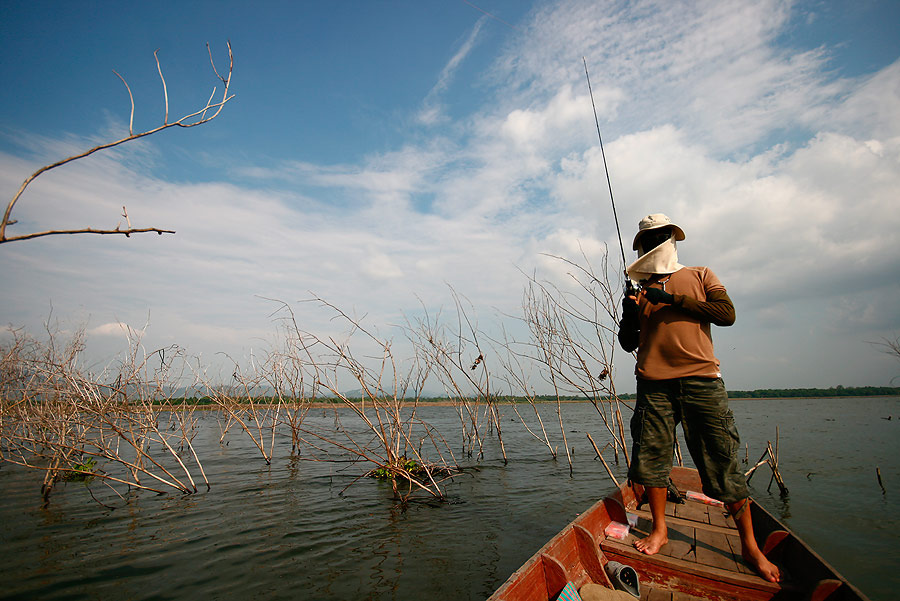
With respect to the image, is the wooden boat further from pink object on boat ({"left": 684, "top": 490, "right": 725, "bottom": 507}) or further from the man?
pink object on boat ({"left": 684, "top": 490, "right": 725, "bottom": 507})

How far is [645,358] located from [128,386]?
7378mm

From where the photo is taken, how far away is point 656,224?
3.17 meters

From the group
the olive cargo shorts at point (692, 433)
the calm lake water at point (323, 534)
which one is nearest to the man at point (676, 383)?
the olive cargo shorts at point (692, 433)

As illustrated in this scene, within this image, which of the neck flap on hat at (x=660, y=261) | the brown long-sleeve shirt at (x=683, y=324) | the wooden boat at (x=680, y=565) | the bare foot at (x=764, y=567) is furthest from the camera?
the neck flap on hat at (x=660, y=261)

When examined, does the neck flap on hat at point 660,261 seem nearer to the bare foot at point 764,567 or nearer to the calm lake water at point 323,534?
the bare foot at point 764,567

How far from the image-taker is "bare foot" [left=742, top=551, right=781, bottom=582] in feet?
8.43

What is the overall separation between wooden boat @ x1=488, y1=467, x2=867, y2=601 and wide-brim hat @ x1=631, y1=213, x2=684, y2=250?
218 cm

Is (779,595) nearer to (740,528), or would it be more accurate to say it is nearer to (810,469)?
(740,528)

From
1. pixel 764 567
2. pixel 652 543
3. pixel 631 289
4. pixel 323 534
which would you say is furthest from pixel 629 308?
pixel 323 534

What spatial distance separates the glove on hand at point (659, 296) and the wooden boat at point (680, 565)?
5.32ft

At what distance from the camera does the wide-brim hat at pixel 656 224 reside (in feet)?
10.3

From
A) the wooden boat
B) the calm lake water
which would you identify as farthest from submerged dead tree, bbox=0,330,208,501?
the wooden boat

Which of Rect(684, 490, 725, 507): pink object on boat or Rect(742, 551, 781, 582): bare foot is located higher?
Rect(742, 551, 781, 582): bare foot

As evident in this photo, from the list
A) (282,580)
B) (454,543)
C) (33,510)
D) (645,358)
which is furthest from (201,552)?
(645,358)
